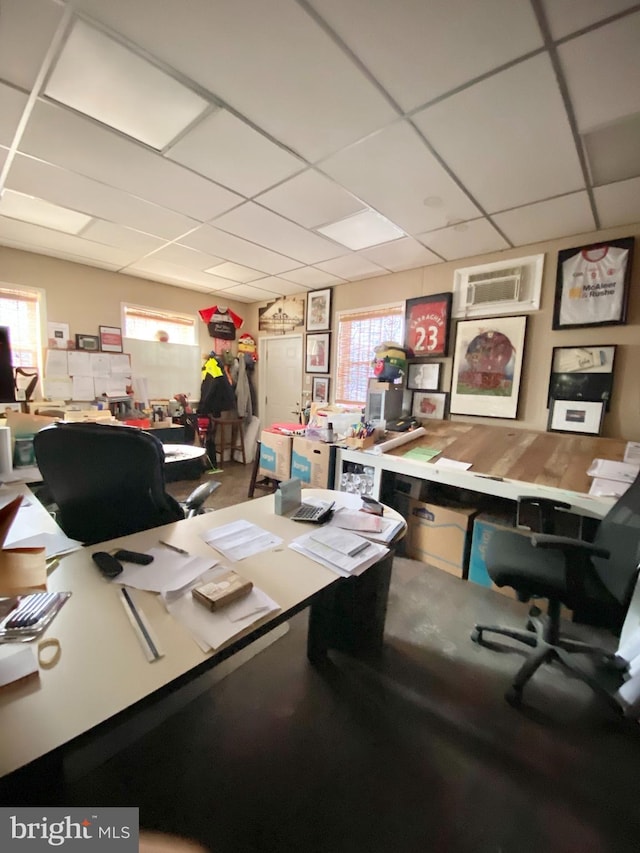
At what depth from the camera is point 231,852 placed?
991 millimetres

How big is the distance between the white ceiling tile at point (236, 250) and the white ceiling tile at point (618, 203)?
2477 mm

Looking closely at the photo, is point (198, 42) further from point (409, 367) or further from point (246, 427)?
point (246, 427)

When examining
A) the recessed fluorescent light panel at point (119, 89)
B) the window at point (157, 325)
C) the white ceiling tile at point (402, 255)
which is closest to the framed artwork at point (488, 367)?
the white ceiling tile at point (402, 255)

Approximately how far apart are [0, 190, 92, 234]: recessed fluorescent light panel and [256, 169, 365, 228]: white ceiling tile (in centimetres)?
159

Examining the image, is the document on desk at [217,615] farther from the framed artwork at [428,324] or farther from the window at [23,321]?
the window at [23,321]

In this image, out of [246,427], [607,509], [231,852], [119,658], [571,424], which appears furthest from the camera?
[246,427]

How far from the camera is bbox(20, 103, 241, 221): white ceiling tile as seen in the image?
172cm

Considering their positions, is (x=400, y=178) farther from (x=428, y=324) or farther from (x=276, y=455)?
(x=276, y=455)

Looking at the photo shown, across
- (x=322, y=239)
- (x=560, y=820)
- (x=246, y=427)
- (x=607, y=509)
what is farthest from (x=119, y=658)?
(x=246, y=427)

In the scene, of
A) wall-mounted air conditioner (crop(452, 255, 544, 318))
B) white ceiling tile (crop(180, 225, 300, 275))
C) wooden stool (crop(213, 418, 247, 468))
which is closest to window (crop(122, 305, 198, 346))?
wooden stool (crop(213, 418, 247, 468))

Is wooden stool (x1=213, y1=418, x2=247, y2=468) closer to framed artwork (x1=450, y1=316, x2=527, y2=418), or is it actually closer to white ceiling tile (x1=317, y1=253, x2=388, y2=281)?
white ceiling tile (x1=317, y1=253, x2=388, y2=281)

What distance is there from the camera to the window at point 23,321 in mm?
3449

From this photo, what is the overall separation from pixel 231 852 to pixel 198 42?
270 cm

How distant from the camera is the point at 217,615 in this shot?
0.94 metres
